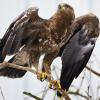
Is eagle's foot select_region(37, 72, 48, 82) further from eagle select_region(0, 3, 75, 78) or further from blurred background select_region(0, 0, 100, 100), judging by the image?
blurred background select_region(0, 0, 100, 100)

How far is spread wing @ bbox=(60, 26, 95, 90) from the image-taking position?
3.75 ft

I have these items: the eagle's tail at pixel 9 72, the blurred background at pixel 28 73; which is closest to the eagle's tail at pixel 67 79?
the eagle's tail at pixel 9 72

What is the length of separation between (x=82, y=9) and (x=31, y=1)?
0.64 feet

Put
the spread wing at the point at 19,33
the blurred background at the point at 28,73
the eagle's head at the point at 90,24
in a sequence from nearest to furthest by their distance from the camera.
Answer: the spread wing at the point at 19,33
the eagle's head at the point at 90,24
the blurred background at the point at 28,73

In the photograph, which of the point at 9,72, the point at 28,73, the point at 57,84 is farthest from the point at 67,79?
the point at 28,73

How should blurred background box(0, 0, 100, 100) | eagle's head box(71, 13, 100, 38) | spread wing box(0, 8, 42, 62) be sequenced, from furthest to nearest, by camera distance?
blurred background box(0, 0, 100, 100) → eagle's head box(71, 13, 100, 38) → spread wing box(0, 8, 42, 62)

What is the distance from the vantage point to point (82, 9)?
59.4 inches

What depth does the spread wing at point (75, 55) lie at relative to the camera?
114 centimetres

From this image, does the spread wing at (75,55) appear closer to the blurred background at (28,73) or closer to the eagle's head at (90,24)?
the eagle's head at (90,24)

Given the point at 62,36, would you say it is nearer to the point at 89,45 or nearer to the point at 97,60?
the point at 89,45

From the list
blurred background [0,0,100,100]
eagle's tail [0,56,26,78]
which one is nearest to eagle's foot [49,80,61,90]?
eagle's tail [0,56,26,78]

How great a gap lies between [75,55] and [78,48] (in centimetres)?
4

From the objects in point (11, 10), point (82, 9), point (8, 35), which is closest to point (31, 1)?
point (11, 10)

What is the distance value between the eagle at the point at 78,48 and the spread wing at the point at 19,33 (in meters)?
0.12
